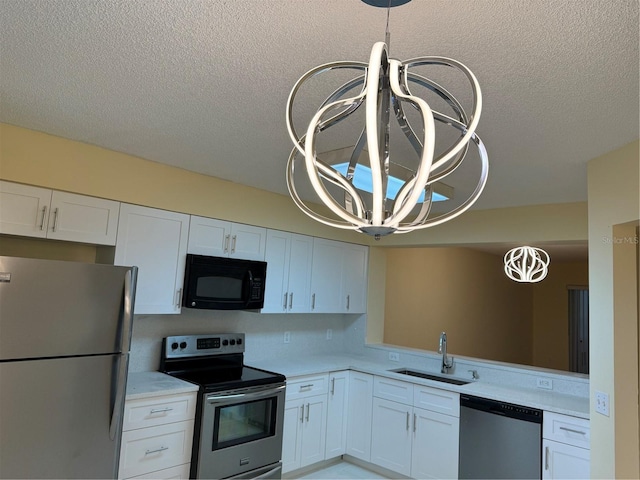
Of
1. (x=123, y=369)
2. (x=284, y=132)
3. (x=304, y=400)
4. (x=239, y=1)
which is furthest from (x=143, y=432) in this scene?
(x=239, y=1)

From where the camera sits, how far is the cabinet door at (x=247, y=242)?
3404 mm

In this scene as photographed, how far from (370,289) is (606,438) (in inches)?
104

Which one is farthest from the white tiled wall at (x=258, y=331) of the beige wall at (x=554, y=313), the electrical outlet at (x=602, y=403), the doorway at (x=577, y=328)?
the doorway at (x=577, y=328)

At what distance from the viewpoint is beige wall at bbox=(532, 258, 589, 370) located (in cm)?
780

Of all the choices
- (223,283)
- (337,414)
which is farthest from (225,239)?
(337,414)

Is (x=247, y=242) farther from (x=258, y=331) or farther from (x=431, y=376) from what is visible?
(x=431, y=376)

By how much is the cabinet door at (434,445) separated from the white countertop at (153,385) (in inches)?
69.5

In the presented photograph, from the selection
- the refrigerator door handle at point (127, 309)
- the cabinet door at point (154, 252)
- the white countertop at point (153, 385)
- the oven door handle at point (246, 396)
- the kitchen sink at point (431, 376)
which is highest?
the cabinet door at point (154, 252)

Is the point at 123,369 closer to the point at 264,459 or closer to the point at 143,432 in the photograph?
the point at 143,432

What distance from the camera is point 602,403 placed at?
2197 mm

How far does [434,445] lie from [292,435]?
110 centimetres

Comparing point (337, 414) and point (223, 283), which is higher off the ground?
point (223, 283)

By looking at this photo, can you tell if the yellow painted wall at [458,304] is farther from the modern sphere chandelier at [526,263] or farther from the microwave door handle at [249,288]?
the microwave door handle at [249,288]

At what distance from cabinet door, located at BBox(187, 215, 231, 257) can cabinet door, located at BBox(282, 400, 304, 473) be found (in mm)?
1314
